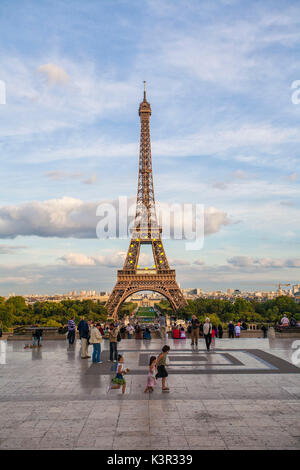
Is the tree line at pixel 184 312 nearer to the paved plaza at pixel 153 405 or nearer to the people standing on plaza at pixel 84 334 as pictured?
the people standing on plaza at pixel 84 334

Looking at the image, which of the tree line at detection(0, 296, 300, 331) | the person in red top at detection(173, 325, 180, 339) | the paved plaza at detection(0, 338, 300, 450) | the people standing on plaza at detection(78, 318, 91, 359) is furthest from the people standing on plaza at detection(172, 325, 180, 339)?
the tree line at detection(0, 296, 300, 331)

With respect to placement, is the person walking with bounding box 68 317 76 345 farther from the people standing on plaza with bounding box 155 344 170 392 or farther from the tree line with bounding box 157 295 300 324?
the tree line with bounding box 157 295 300 324

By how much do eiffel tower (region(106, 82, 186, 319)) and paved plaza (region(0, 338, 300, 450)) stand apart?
2369 inches

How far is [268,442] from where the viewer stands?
30.3 ft

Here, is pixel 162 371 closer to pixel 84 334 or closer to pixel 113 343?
pixel 113 343

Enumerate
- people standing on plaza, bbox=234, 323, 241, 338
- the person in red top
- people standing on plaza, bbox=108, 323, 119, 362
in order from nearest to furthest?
people standing on plaza, bbox=108, 323, 119, 362, the person in red top, people standing on plaza, bbox=234, 323, 241, 338

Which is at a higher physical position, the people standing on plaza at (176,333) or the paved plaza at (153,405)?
the people standing on plaza at (176,333)

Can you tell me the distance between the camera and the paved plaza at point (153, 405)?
9414 mm

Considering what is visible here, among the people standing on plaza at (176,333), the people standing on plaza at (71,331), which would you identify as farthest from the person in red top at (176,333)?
the people standing on plaza at (71,331)

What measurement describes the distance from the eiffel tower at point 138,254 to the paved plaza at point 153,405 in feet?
197

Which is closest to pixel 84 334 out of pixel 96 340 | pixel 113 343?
pixel 96 340

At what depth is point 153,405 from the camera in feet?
40.0

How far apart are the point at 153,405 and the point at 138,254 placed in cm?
7234

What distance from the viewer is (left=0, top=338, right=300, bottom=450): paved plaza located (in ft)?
30.9
